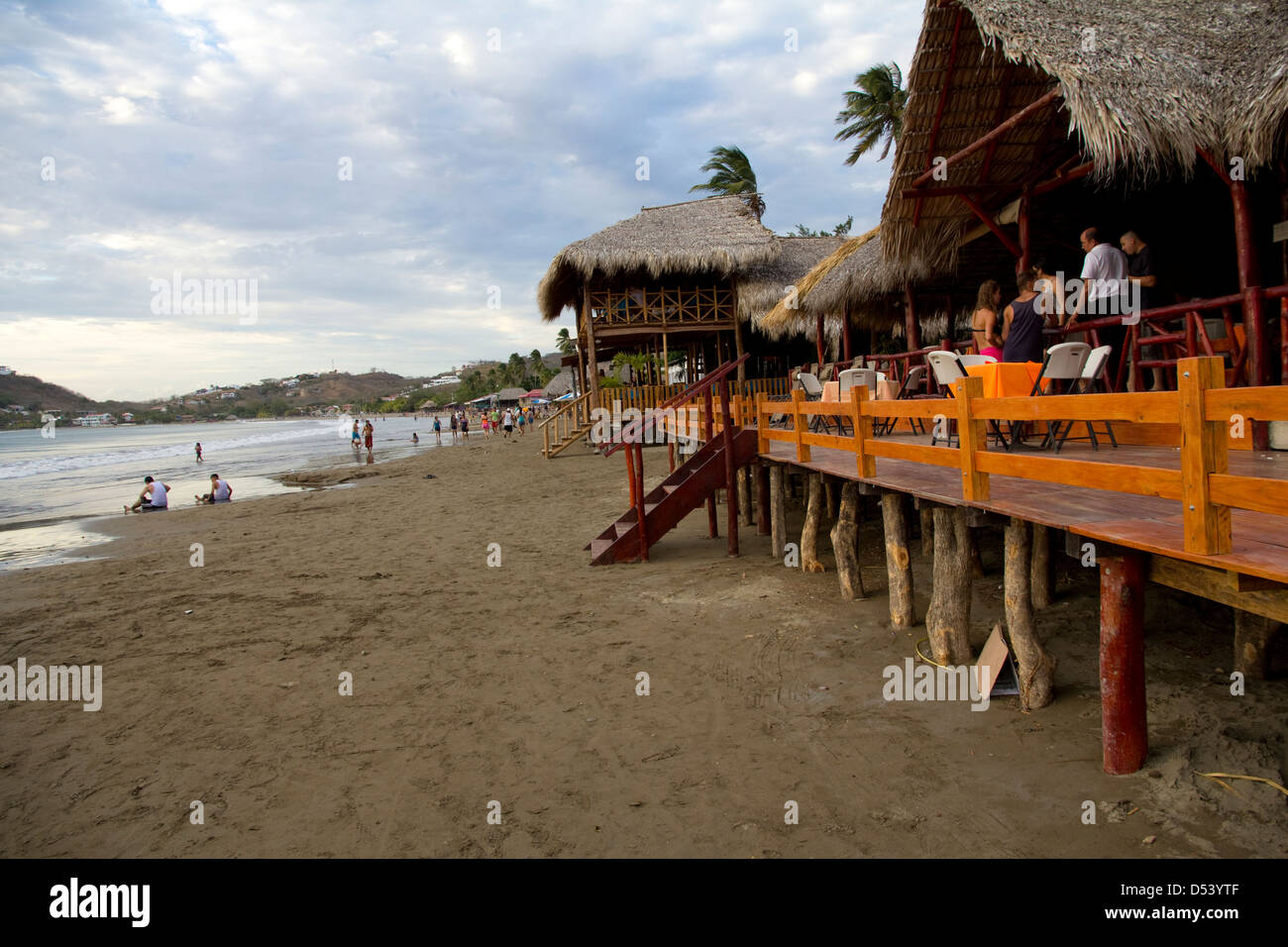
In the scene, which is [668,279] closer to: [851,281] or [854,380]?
[851,281]

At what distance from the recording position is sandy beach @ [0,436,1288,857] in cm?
340

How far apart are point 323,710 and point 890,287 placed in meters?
9.80

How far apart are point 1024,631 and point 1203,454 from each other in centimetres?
191

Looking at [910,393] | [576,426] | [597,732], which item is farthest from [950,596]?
[576,426]

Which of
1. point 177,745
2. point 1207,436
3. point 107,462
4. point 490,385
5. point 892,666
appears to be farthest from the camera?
point 490,385

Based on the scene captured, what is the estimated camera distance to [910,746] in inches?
158

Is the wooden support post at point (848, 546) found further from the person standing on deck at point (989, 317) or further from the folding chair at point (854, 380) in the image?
the folding chair at point (854, 380)

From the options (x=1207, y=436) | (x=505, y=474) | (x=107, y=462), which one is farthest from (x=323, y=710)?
(x=107, y=462)

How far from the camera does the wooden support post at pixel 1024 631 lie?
4246 millimetres

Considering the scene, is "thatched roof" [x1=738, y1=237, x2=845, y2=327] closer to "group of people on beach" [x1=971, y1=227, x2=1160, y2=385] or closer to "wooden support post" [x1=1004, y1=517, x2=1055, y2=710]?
"group of people on beach" [x1=971, y1=227, x2=1160, y2=385]

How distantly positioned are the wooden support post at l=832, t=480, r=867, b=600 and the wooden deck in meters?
0.51

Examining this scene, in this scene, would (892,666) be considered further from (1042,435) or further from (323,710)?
(323,710)

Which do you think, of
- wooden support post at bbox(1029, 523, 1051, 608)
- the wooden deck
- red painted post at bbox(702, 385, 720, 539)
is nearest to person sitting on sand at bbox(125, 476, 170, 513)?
red painted post at bbox(702, 385, 720, 539)

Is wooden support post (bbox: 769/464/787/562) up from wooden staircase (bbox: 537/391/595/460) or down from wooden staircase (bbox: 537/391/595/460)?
down
